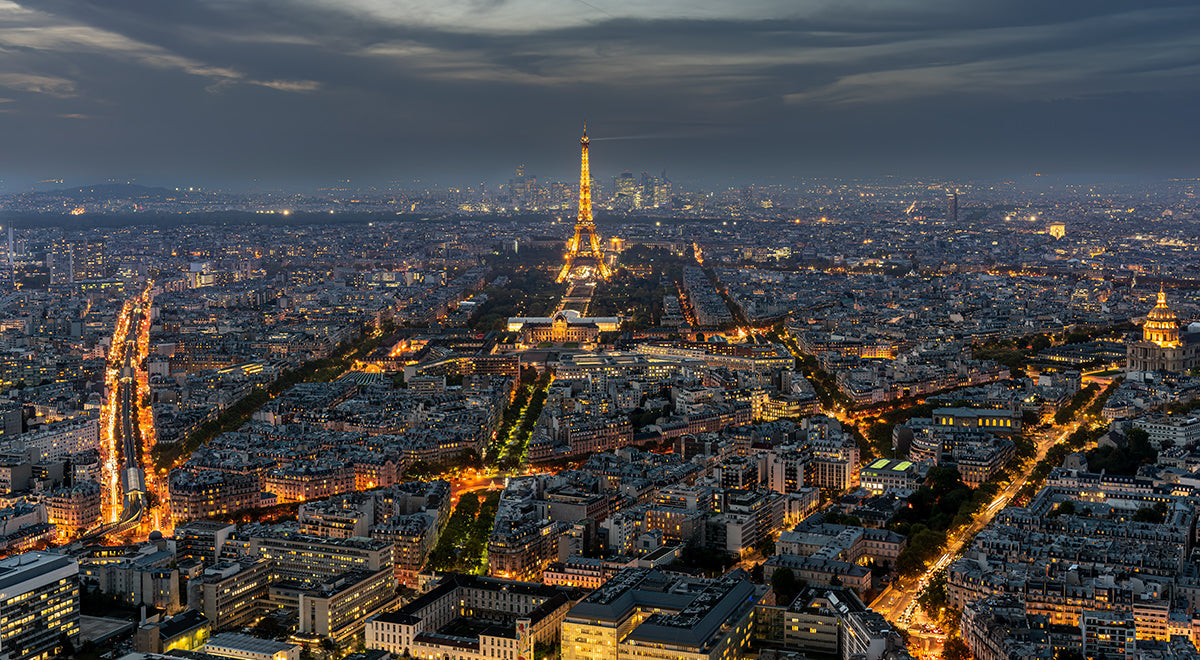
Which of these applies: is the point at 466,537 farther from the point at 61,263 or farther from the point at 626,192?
the point at 626,192

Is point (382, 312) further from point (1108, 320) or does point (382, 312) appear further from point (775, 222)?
point (775, 222)

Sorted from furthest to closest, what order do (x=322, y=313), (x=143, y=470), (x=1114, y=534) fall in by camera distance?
1. (x=322, y=313)
2. (x=143, y=470)
3. (x=1114, y=534)

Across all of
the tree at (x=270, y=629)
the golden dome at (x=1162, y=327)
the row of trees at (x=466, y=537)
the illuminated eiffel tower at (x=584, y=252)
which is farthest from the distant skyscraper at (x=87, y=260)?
the tree at (x=270, y=629)

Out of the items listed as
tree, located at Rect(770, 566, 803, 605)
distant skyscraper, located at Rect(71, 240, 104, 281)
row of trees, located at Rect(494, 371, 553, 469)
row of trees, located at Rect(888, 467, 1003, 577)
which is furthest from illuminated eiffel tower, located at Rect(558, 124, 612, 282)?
tree, located at Rect(770, 566, 803, 605)

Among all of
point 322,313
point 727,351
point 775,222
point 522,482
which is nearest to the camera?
point 522,482

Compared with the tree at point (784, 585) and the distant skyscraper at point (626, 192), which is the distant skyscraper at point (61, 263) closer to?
the tree at point (784, 585)

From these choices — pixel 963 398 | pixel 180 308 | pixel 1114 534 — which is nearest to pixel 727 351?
pixel 963 398

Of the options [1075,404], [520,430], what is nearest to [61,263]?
[520,430]
